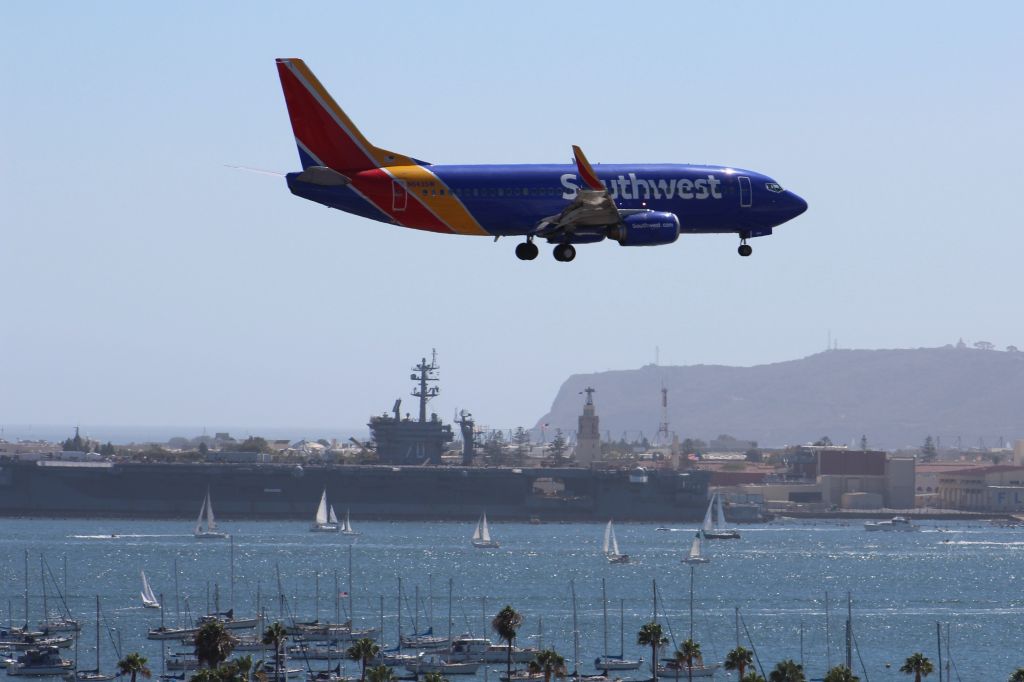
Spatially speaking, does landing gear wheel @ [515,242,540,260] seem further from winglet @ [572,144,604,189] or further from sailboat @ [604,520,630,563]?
sailboat @ [604,520,630,563]

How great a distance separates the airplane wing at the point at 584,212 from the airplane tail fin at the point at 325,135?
12.2 ft

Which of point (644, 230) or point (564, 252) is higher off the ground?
point (644, 230)

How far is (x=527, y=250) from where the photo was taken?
44.2m

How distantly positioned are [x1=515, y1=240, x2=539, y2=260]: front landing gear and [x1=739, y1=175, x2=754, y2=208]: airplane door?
5985mm

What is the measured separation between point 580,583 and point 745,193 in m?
91.3

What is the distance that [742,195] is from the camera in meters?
47.3

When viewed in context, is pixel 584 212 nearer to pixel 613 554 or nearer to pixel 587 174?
pixel 587 174

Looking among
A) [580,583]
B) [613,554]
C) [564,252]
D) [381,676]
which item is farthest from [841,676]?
[613,554]

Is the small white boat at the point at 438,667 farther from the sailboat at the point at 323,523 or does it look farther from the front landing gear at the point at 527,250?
the sailboat at the point at 323,523

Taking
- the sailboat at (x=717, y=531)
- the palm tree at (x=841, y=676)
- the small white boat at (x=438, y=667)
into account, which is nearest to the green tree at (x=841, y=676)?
the palm tree at (x=841, y=676)

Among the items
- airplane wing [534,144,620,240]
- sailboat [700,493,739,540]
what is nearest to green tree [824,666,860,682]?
airplane wing [534,144,620,240]

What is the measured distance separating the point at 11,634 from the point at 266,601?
85.4 feet

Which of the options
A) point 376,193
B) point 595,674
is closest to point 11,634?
point 595,674

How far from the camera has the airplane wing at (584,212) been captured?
42844 millimetres
